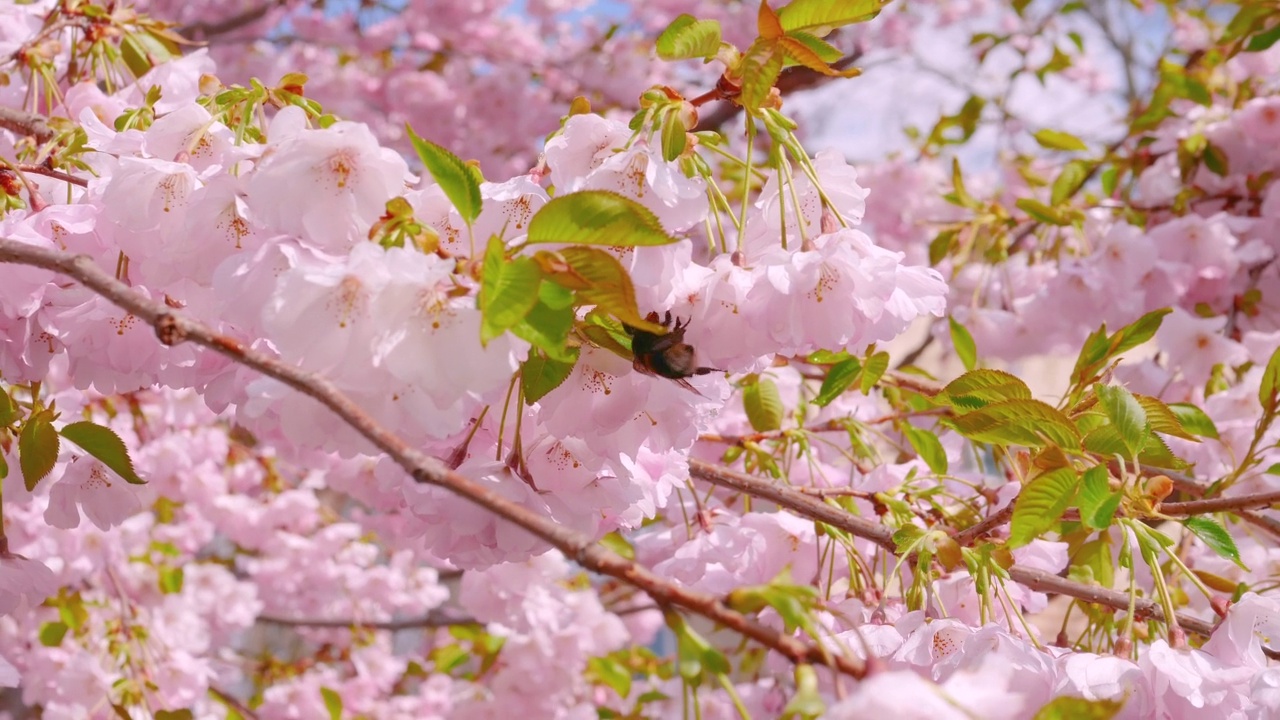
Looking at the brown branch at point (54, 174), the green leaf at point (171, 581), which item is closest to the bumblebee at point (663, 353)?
the brown branch at point (54, 174)

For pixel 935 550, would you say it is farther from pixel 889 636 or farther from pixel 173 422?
pixel 173 422

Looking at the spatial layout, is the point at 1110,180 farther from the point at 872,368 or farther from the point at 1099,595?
the point at 1099,595

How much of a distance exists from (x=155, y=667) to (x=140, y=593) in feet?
2.76

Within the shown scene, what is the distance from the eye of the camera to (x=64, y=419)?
66.6 inches

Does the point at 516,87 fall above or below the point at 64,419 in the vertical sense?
below

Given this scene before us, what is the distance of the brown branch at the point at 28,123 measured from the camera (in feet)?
3.86

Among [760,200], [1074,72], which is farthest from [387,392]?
[1074,72]

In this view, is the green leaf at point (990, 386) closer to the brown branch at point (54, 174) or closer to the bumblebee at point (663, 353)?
the bumblebee at point (663, 353)

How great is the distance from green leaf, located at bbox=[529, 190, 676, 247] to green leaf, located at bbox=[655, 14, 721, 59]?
0.25 m

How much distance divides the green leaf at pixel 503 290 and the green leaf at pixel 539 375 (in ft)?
0.44

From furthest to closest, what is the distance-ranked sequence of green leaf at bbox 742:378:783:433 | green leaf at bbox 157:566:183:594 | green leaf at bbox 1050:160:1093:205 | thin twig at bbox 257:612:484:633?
1. thin twig at bbox 257:612:484:633
2. green leaf at bbox 157:566:183:594
3. green leaf at bbox 1050:160:1093:205
4. green leaf at bbox 742:378:783:433

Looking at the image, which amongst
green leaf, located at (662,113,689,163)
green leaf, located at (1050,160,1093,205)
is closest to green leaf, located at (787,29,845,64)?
green leaf, located at (662,113,689,163)

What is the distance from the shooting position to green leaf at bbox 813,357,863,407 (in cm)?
138

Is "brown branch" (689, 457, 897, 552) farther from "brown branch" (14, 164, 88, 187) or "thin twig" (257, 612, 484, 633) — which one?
"thin twig" (257, 612, 484, 633)
